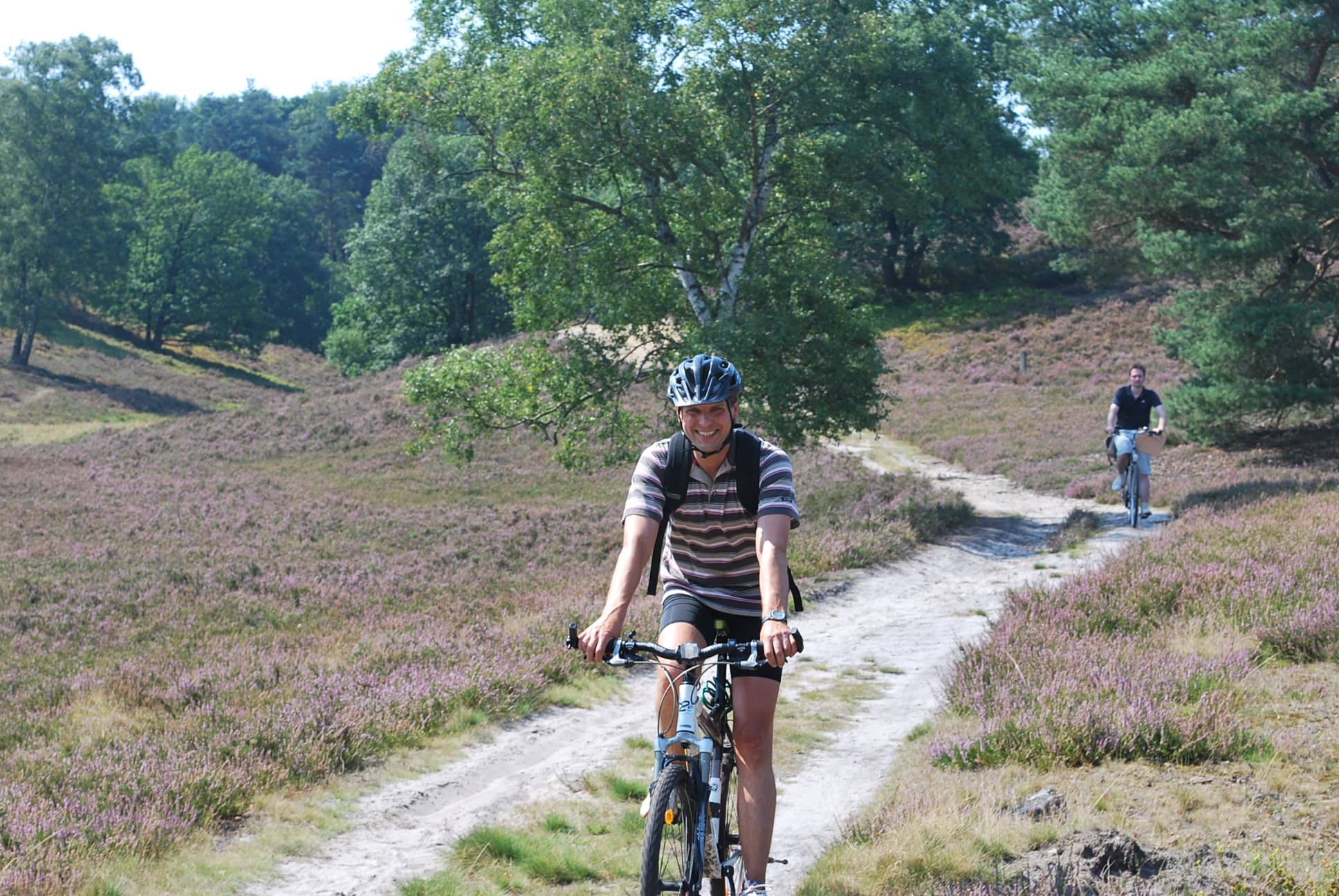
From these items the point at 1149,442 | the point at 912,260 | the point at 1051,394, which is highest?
the point at 912,260

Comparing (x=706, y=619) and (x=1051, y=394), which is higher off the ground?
(x=706, y=619)

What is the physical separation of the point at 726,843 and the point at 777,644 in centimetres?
106

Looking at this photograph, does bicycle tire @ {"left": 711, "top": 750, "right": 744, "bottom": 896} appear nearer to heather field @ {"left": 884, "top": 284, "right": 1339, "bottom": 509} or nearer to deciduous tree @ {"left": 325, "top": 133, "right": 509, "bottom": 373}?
heather field @ {"left": 884, "top": 284, "right": 1339, "bottom": 509}

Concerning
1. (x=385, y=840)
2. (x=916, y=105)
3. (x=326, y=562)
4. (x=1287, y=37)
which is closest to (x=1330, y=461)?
(x=1287, y=37)

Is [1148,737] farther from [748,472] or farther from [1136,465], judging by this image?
[1136,465]

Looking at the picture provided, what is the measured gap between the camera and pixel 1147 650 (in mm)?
Result: 8234

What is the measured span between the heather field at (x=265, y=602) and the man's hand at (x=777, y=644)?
3758mm

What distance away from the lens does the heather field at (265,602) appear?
23.6ft

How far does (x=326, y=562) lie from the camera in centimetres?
1742

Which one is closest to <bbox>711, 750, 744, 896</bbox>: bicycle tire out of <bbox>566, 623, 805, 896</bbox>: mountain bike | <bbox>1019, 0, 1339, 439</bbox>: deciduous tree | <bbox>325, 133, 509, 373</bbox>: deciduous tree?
<bbox>566, 623, 805, 896</bbox>: mountain bike

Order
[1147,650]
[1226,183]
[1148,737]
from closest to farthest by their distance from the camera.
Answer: [1148,737], [1147,650], [1226,183]

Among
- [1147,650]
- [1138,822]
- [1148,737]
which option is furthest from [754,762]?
[1147,650]

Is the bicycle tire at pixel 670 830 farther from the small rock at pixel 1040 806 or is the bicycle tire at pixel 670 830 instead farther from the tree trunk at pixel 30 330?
the tree trunk at pixel 30 330

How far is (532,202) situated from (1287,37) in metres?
13.9
